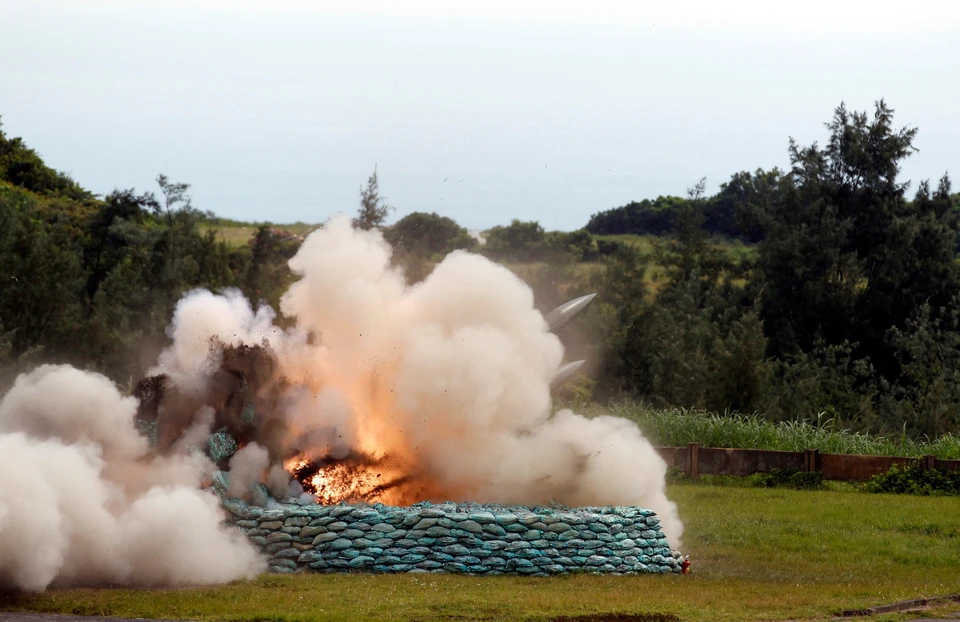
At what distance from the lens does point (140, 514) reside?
1686 centimetres

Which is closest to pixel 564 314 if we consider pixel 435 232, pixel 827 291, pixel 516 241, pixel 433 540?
pixel 433 540

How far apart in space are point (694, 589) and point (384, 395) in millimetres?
6439

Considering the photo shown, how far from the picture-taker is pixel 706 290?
2009 inches

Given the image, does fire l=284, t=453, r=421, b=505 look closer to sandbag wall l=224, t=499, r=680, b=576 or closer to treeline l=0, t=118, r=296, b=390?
sandbag wall l=224, t=499, r=680, b=576

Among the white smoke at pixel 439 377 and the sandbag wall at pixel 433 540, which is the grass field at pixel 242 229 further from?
the sandbag wall at pixel 433 540

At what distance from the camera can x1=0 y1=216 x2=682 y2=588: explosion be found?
19.8 meters

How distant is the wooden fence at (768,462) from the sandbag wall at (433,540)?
10586 millimetres

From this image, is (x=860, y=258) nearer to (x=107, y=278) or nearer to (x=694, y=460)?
(x=694, y=460)

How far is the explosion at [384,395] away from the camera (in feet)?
64.8

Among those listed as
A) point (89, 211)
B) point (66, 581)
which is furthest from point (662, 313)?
point (66, 581)

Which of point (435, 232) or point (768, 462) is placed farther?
point (435, 232)

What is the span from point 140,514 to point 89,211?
1473 inches

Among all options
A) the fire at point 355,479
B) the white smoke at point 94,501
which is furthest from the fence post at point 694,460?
the white smoke at point 94,501

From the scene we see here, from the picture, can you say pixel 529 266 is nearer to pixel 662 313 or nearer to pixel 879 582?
pixel 662 313
